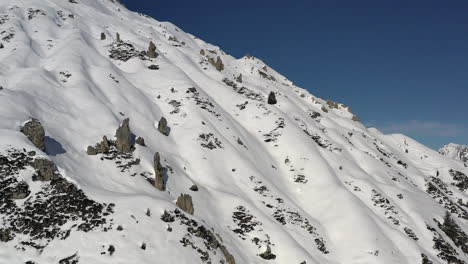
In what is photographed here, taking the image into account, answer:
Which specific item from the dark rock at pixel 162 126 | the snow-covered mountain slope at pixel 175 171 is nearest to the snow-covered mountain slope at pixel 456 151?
the snow-covered mountain slope at pixel 175 171

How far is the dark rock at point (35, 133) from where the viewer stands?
2431 cm

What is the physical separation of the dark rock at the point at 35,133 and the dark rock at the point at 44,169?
211 cm

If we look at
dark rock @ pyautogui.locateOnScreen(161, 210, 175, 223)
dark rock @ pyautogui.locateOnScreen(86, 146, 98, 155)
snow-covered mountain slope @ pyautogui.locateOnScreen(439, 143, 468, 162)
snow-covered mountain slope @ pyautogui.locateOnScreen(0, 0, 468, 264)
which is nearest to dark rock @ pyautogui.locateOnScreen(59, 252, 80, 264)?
snow-covered mountain slope @ pyautogui.locateOnScreen(0, 0, 468, 264)

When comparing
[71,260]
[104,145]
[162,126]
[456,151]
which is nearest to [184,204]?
[71,260]

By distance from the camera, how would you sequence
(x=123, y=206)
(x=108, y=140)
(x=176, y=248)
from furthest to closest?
(x=108, y=140)
(x=123, y=206)
(x=176, y=248)

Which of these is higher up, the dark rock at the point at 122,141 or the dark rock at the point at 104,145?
the dark rock at the point at 122,141

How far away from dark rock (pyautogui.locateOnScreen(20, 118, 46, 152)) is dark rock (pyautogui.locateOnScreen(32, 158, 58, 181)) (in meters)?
2.11

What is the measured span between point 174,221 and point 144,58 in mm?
38869

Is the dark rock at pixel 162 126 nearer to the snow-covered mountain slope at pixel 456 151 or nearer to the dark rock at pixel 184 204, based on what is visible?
the dark rock at pixel 184 204

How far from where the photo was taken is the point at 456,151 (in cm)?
11388

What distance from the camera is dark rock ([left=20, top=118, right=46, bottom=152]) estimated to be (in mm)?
24312

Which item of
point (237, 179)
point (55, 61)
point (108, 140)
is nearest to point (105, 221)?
point (108, 140)

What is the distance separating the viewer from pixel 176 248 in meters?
20.4

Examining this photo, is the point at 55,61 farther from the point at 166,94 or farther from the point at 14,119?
the point at 14,119
